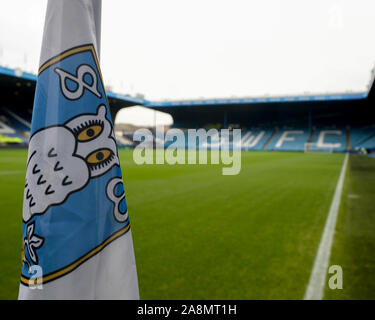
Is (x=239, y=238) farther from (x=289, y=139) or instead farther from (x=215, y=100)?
(x=289, y=139)

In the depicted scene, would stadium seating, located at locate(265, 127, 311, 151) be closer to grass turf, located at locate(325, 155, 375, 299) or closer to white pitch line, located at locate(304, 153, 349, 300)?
grass turf, located at locate(325, 155, 375, 299)

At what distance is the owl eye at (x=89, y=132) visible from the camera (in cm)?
112

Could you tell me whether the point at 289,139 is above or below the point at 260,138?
below

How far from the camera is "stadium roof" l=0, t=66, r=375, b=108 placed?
26.1 m

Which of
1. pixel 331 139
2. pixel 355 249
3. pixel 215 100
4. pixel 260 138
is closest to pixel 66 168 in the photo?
pixel 355 249

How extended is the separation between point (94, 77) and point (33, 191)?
1.72 feet

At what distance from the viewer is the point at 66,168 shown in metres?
1.10

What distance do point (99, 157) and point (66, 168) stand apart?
136 millimetres

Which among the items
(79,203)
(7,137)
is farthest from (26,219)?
(7,137)

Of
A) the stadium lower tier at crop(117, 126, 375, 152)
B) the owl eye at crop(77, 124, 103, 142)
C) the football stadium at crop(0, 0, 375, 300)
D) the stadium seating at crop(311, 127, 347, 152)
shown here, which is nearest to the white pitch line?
the football stadium at crop(0, 0, 375, 300)

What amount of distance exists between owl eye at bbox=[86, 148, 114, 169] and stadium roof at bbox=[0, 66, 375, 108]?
2955cm

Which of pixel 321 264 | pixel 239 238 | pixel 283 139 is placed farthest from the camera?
pixel 283 139

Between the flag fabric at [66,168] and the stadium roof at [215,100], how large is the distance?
29.4 m
